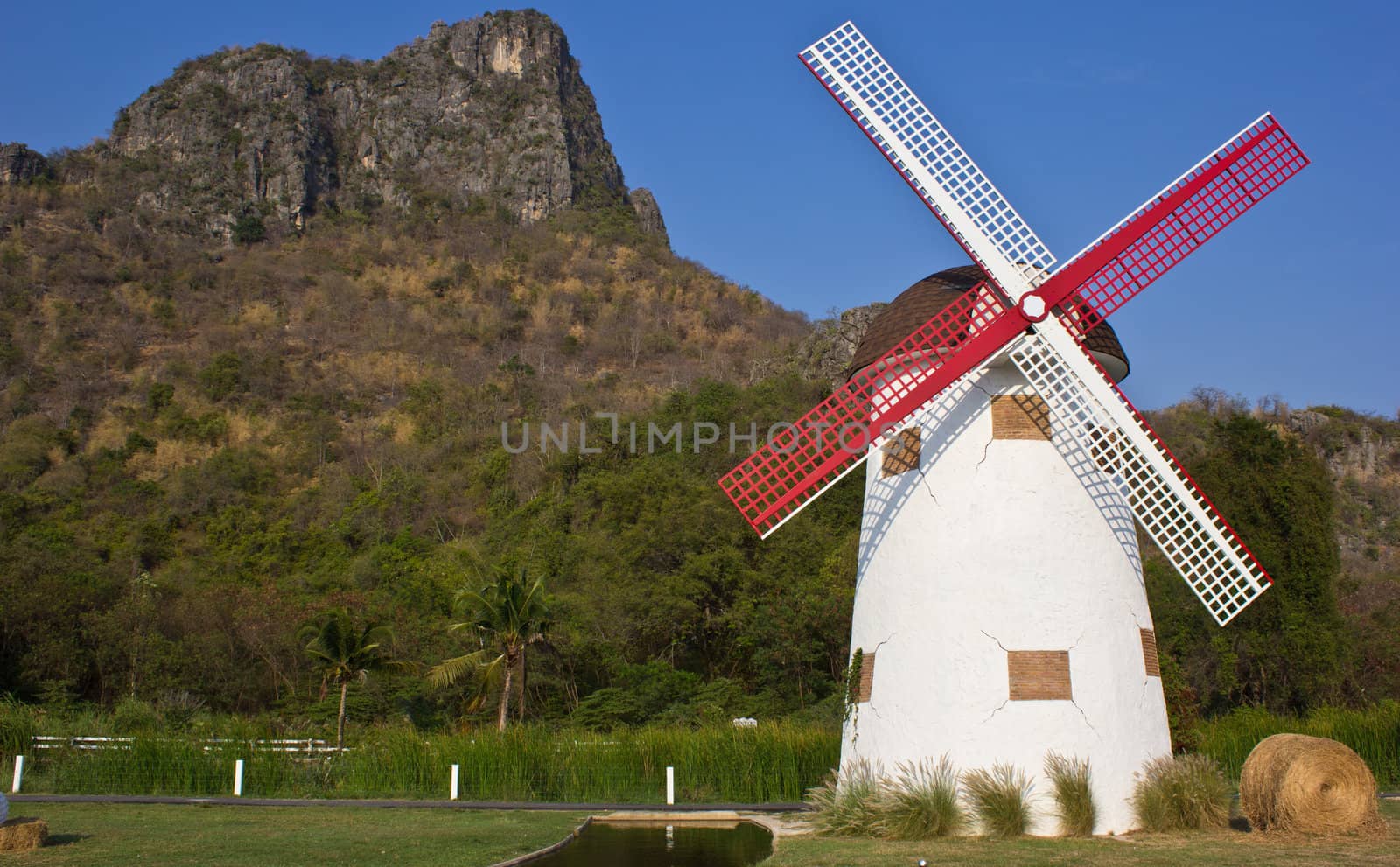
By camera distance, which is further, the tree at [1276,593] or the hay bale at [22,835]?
the tree at [1276,593]

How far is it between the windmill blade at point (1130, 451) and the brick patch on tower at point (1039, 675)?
1.63m

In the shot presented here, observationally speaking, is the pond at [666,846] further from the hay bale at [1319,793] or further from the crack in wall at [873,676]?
the hay bale at [1319,793]

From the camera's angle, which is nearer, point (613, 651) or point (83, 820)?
point (83, 820)

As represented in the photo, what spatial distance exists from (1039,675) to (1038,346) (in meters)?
3.30

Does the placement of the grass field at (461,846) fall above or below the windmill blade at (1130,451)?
below

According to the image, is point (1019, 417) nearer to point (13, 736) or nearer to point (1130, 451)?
point (1130, 451)

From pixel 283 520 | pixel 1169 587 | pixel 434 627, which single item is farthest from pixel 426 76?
pixel 1169 587

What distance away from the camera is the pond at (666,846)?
34.4 feet

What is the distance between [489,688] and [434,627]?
608cm

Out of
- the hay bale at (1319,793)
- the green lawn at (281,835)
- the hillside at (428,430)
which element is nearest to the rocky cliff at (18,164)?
the hillside at (428,430)

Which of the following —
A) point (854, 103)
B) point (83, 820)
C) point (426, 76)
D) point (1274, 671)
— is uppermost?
point (426, 76)

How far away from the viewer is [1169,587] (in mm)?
28531

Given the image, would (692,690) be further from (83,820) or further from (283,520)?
(283,520)

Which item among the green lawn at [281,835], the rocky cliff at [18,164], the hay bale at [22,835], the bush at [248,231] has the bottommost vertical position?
the green lawn at [281,835]
